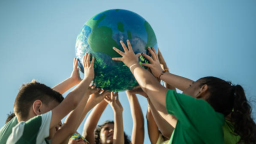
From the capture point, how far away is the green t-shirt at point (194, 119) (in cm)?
261

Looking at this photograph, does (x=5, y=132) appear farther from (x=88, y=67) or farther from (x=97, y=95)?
(x=97, y=95)

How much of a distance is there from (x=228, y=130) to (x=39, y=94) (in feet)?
7.71

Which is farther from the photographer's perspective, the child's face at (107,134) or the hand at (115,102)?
the child's face at (107,134)

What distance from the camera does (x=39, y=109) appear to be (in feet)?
10.9

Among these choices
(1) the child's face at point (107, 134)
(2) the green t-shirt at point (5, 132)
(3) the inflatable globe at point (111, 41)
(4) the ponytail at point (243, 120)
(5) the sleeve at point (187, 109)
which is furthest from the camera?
(1) the child's face at point (107, 134)

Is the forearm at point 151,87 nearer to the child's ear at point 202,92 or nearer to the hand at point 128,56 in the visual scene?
the hand at point 128,56

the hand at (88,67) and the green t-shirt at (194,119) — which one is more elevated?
the hand at (88,67)

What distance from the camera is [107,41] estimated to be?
3.67 m

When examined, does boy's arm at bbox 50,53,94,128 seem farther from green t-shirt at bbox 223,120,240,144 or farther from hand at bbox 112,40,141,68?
green t-shirt at bbox 223,120,240,144

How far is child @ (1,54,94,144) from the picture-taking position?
2.92m

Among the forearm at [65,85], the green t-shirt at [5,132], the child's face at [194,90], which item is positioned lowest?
the child's face at [194,90]

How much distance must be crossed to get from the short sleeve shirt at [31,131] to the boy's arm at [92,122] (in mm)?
2045

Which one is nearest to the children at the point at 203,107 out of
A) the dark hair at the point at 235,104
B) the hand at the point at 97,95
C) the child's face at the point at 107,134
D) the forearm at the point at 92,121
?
the dark hair at the point at 235,104

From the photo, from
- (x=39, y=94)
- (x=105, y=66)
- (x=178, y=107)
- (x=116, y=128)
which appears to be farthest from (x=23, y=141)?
(x=116, y=128)
